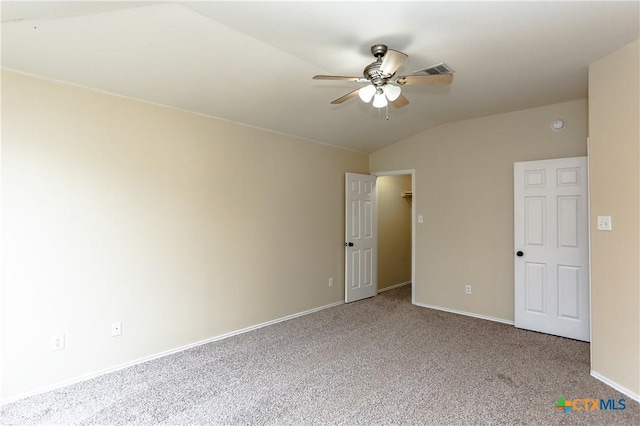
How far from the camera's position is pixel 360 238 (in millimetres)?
5223

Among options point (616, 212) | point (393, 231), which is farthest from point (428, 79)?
point (393, 231)

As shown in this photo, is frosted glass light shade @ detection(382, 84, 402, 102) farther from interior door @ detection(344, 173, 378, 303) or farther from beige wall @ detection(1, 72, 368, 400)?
interior door @ detection(344, 173, 378, 303)

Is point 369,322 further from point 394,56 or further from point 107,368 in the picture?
point 394,56

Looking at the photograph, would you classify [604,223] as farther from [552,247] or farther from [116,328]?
[116,328]

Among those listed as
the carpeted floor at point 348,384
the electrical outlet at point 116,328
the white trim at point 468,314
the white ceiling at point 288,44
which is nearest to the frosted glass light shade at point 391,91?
the white ceiling at point 288,44

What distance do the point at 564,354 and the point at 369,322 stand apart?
1.96m

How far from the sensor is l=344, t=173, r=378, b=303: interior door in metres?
5.05

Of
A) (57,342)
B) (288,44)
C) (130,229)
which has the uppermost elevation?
(288,44)

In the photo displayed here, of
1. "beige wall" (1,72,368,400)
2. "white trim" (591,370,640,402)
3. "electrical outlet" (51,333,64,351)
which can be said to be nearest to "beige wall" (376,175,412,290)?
"beige wall" (1,72,368,400)

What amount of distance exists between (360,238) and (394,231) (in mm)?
1196

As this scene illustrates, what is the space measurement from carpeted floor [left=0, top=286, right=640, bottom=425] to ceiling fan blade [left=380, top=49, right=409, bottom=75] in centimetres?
226

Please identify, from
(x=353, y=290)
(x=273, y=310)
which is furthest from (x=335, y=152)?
(x=273, y=310)

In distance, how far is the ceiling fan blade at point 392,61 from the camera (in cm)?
198

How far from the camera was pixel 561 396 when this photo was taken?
2.44 meters
